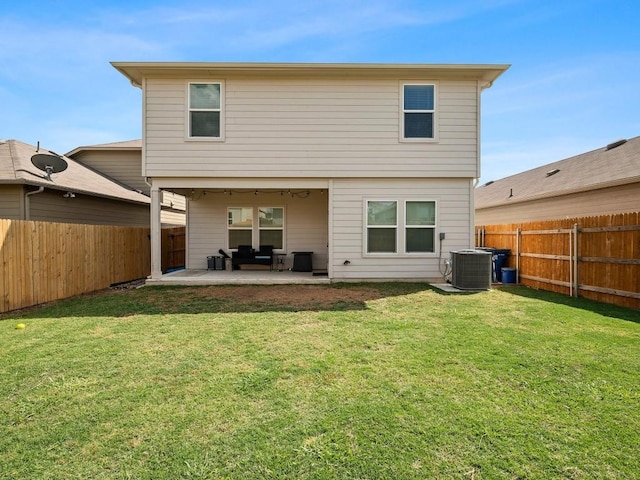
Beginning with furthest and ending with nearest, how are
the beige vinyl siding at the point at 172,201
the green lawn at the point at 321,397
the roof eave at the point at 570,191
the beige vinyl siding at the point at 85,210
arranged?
the beige vinyl siding at the point at 172,201 < the roof eave at the point at 570,191 < the beige vinyl siding at the point at 85,210 < the green lawn at the point at 321,397

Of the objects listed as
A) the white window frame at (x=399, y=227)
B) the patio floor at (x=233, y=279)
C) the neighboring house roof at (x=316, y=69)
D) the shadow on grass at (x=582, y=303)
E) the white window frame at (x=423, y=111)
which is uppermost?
the neighboring house roof at (x=316, y=69)

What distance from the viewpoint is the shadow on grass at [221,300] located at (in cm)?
600

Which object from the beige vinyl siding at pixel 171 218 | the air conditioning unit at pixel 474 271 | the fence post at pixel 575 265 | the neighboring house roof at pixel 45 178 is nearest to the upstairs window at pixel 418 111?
the air conditioning unit at pixel 474 271

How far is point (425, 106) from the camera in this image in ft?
28.5

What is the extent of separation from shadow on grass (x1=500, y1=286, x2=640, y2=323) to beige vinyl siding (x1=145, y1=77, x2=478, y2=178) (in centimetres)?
321

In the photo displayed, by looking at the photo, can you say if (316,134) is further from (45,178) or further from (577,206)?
(577,206)

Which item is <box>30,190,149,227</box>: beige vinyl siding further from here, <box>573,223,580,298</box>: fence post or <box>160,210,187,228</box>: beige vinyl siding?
Answer: <box>573,223,580,298</box>: fence post

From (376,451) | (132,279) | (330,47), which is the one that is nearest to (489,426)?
(376,451)

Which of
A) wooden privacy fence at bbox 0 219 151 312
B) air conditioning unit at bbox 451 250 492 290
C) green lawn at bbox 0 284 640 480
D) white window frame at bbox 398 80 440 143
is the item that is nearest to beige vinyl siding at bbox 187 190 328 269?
wooden privacy fence at bbox 0 219 151 312

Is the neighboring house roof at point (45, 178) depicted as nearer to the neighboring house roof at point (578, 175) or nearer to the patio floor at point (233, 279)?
the patio floor at point (233, 279)

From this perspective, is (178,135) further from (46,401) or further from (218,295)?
(46,401)

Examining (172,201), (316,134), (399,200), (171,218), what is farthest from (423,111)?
(171,218)

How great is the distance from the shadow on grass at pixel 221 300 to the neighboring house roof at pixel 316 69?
212 inches

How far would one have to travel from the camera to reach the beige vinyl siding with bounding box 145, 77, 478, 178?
28.2ft
